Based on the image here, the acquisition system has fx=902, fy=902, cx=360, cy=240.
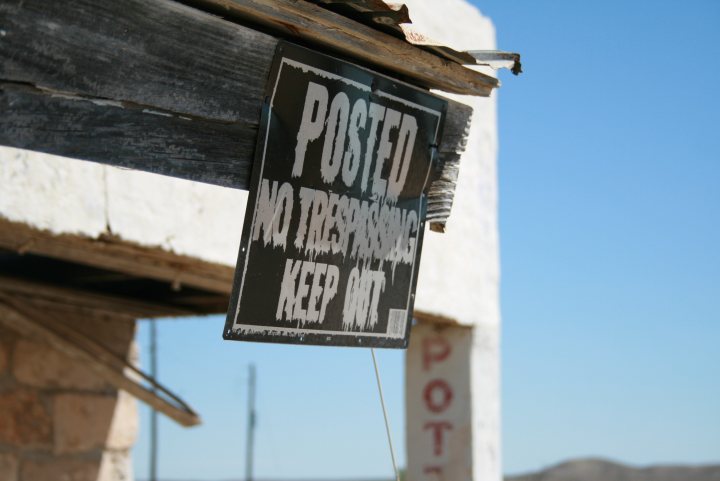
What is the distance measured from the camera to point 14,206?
9.77 ft

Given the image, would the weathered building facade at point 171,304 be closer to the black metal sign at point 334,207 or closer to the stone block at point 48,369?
the stone block at point 48,369

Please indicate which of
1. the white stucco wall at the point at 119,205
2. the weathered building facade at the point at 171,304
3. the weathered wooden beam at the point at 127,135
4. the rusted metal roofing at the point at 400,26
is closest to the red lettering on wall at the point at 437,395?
the weathered building facade at the point at 171,304

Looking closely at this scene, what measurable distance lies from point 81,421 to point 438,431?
71.4 inches

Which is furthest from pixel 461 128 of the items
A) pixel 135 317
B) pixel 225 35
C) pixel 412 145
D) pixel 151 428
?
pixel 151 428

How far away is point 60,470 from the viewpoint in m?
4.36

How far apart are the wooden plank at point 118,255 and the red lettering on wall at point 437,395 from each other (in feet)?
4.24

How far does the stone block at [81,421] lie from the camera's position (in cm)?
442

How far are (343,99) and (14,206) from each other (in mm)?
1329

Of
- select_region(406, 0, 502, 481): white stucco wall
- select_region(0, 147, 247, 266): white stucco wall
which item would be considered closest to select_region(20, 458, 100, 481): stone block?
select_region(0, 147, 247, 266): white stucco wall

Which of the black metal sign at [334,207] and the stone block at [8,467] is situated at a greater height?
the black metal sign at [334,207]

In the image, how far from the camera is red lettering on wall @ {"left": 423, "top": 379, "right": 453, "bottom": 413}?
4.66m

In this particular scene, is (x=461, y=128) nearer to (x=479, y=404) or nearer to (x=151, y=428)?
(x=479, y=404)

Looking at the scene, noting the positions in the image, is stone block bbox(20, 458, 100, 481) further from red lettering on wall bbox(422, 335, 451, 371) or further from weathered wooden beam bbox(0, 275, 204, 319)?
red lettering on wall bbox(422, 335, 451, 371)

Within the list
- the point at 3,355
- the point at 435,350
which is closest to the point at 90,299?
the point at 3,355
